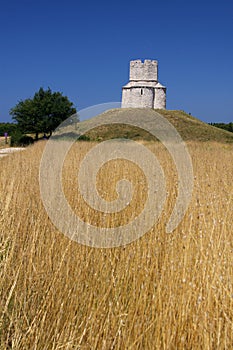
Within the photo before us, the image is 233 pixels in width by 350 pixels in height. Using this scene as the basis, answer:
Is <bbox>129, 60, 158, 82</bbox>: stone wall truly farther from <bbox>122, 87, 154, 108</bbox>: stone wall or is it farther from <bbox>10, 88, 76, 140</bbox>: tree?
<bbox>10, 88, 76, 140</bbox>: tree

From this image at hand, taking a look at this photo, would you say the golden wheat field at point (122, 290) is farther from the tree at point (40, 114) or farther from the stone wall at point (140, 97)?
the stone wall at point (140, 97)

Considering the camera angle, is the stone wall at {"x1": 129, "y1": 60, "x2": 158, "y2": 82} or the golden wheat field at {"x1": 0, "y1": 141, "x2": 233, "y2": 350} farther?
the stone wall at {"x1": 129, "y1": 60, "x2": 158, "y2": 82}

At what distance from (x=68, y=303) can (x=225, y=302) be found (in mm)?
887

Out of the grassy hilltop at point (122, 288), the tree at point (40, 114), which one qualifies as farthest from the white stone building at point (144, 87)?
the grassy hilltop at point (122, 288)

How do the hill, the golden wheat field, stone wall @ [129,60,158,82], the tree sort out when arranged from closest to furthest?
1. the golden wheat field
2. the hill
3. the tree
4. stone wall @ [129,60,158,82]

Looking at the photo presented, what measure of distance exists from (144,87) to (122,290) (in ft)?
131

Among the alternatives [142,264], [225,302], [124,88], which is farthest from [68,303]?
[124,88]

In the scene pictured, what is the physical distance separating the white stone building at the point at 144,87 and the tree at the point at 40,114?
11411mm

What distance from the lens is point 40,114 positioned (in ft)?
101

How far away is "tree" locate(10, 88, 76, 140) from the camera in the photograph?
30.7 m

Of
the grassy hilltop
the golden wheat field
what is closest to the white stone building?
the grassy hilltop

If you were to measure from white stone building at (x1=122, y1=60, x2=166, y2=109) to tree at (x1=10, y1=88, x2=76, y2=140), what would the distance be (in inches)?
449

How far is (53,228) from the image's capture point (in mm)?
3145

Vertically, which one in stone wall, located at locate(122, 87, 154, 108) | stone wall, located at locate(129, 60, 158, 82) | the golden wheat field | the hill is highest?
stone wall, located at locate(129, 60, 158, 82)
